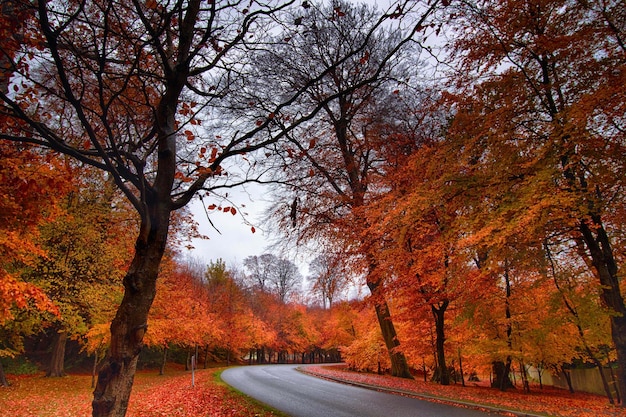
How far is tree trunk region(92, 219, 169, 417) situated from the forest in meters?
0.02

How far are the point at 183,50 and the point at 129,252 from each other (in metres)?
13.4

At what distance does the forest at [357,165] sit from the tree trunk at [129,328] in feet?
0.07

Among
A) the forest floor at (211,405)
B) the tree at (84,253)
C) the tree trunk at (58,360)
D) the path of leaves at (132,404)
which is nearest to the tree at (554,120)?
the forest floor at (211,405)

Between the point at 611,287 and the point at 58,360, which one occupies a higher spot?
the point at 611,287

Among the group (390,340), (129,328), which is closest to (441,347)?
(390,340)

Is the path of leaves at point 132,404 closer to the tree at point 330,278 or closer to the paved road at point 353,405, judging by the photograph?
the paved road at point 353,405

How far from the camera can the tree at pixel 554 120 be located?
23.5ft

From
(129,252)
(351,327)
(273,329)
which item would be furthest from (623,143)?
(273,329)

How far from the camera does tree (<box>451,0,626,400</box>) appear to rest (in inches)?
282

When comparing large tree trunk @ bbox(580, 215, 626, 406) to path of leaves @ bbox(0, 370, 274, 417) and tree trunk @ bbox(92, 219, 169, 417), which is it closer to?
path of leaves @ bbox(0, 370, 274, 417)

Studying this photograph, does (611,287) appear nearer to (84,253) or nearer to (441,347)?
(441,347)

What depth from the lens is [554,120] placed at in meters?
7.69

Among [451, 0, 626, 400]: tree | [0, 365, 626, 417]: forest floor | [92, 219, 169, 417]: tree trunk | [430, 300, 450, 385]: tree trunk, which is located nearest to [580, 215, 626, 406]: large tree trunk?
[451, 0, 626, 400]: tree

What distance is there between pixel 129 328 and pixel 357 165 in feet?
50.4
